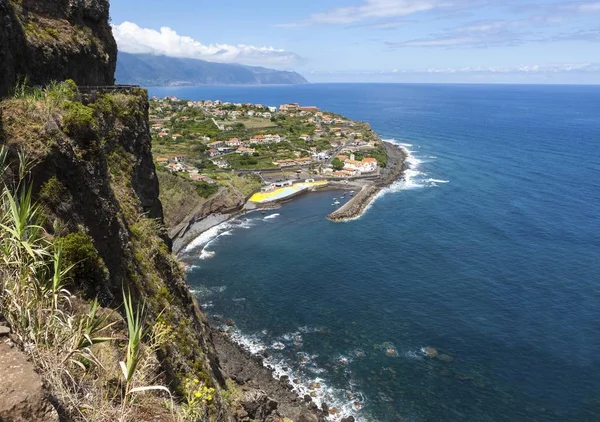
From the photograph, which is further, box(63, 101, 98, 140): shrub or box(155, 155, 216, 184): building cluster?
box(155, 155, 216, 184): building cluster

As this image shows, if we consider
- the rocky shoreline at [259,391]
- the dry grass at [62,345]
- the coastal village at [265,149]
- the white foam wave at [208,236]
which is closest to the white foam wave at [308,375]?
the rocky shoreline at [259,391]

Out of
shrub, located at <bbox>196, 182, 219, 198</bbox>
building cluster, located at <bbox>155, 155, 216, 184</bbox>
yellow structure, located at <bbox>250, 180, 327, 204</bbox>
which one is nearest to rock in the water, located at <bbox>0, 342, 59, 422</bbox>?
shrub, located at <bbox>196, 182, 219, 198</bbox>

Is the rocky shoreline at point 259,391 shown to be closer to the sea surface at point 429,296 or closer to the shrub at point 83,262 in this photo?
the sea surface at point 429,296

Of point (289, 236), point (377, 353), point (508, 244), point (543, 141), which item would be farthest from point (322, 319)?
point (543, 141)

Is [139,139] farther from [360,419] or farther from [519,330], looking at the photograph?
[519,330]

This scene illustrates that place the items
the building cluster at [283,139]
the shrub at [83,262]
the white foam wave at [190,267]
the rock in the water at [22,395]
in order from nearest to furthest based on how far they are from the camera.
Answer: the rock in the water at [22,395]
the shrub at [83,262]
the white foam wave at [190,267]
the building cluster at [283,139]

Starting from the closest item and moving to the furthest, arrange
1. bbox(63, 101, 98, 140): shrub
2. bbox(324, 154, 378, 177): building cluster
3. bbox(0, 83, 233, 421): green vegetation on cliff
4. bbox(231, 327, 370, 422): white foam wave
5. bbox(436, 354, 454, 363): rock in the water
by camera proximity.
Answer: bbox(0, 83, 233, 421): green vegetation on cliff < bbox(63, 101, 98, 140): shrub < bbox(231, 327, 370, 422): white foam wave < bbox(436, 354, 454, 363): rock in the water < bbox(324, 154, 378, 177): building cluster

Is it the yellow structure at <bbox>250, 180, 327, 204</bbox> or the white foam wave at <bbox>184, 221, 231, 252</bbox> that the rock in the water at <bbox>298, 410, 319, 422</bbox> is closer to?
the white foam wave at <bbox>184, 221, 231, 252</bbox>
